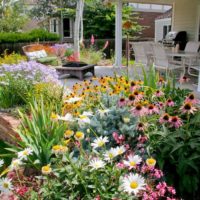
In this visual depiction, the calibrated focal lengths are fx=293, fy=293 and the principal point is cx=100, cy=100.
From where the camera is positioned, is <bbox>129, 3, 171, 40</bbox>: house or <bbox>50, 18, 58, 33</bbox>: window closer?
<bbox>129, 3, 171, 40</bbox>: house

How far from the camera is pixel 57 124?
9.41 ft

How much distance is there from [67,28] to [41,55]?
14937mm

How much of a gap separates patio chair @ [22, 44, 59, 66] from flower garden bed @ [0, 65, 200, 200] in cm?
854

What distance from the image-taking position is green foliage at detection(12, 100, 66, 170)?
2.52 metres

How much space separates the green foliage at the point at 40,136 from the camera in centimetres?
252

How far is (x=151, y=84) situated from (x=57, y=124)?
1298mm

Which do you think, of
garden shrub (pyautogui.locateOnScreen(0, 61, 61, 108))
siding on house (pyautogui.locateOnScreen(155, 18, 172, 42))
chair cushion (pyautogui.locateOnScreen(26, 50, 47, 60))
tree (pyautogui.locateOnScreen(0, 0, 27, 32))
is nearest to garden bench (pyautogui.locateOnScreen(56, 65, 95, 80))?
chair cushion (pyautogui.locateOnScreen(26, 50, 47, 60))

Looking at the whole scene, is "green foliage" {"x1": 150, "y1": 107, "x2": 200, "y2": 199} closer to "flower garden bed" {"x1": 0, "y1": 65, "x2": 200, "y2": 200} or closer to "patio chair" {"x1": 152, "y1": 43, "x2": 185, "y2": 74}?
"flower garden bed" {"x1": 0, "y1": 65, "x2": 200, "y2": 200}

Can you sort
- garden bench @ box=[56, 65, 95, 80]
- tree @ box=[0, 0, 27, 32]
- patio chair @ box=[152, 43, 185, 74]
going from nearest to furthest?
patio chair @ box=[152, 43, 185, 74] → garden bench @ box=[56, 65, 95, 80] → tree @ box=[0, 0, 27, 32]

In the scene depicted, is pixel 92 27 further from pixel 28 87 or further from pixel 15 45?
pixel 28 87

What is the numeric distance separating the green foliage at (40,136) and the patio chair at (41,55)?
8440 millimetres

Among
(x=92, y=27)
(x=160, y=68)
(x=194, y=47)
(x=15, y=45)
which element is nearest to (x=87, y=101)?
(x=160, y=68)

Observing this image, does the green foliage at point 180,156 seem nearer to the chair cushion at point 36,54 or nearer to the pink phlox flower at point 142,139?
the pink phlox flower at point 142,139

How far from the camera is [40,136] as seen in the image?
2.70 metres
